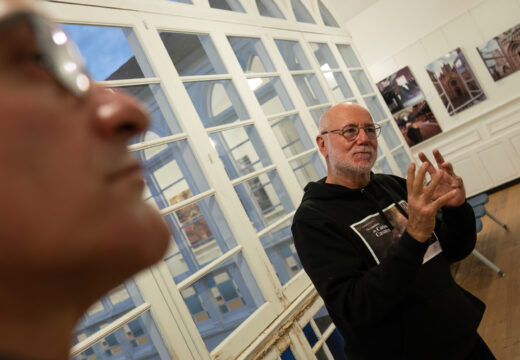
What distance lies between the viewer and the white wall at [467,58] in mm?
6324

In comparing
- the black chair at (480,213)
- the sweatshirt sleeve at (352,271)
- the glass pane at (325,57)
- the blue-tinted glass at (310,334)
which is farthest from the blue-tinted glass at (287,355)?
the glass pane at (325,57)

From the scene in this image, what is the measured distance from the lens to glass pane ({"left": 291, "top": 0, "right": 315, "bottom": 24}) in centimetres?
418

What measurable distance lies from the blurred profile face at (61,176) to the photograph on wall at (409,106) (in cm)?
774

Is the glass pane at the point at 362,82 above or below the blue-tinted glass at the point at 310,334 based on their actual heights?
above

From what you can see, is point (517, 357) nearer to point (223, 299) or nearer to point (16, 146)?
point (223, 299)

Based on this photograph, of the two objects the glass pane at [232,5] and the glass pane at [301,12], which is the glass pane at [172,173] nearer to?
the glass pane at [232,5]

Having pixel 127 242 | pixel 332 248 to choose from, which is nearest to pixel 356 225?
pixel 332 248

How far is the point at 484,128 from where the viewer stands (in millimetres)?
6562

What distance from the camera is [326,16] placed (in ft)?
16.1

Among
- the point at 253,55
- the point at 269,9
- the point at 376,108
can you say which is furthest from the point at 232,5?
the point at 376,108

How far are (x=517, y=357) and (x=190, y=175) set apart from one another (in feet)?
8.69

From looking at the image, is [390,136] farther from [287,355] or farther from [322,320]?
[287,355]

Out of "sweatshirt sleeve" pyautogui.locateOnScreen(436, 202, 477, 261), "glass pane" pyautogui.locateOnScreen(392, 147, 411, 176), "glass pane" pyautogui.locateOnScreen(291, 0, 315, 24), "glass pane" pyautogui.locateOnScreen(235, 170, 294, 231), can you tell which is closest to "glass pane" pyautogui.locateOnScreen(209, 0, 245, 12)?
"glass pane" pyautogui.locateOnScreen(291, 0, 315, 24)

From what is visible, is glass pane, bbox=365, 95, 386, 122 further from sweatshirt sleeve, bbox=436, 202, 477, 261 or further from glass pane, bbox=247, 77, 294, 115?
sweatshirt sleeve, bbox=436, 202, 477, 261
